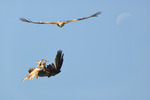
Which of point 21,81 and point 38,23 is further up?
point 38,23

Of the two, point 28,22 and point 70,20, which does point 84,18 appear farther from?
point 28,22

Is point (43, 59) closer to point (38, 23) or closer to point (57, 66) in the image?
point (57, 66)

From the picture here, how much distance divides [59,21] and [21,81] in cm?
916

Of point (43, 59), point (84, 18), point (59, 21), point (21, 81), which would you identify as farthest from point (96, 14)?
point (21, 81)

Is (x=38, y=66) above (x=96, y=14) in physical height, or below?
below

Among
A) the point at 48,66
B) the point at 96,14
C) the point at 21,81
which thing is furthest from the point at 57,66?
the point at 96,14

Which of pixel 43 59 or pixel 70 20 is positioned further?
pixel 70 20

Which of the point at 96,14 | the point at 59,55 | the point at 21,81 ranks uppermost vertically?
the point at 96,14

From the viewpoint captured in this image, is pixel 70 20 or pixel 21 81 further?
pixel 70 20

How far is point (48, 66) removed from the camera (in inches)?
1719

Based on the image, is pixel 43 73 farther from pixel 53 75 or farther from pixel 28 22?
pixel 28 22

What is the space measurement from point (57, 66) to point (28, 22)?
649 cm

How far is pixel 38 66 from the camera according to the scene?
43.7 meters

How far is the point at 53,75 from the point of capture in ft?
145
